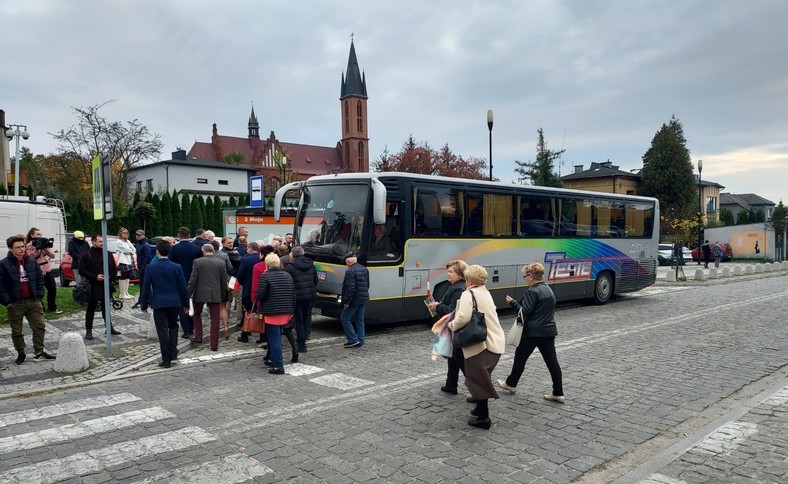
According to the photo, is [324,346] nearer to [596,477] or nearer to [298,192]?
[298,192]

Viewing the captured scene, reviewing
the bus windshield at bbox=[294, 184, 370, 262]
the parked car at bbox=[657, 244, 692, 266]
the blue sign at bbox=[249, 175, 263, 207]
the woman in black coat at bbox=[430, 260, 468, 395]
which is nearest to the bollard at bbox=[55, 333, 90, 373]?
the bus windshield at bbox=[294, 184, 370, 262]

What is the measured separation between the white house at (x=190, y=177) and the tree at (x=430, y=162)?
19.5 m

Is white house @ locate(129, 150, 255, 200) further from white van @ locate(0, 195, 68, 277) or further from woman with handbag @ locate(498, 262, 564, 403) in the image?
woman with handbag @ locate(498, 262, 564, 403)

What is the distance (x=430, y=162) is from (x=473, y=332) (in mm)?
53455

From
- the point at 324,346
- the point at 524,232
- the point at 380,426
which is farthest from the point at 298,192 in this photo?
the point at 380,426

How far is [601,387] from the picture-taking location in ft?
24.1

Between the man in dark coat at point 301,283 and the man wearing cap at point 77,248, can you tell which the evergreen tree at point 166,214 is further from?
the man in dark coat at point 301,283

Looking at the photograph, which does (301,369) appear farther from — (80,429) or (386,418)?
(80,429)

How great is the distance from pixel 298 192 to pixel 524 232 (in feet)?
19.1

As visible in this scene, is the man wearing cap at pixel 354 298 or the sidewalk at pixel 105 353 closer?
the sidewalk at pixel 105 353

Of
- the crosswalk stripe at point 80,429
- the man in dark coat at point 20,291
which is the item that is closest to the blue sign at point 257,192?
the man in dark coat at point 20,291

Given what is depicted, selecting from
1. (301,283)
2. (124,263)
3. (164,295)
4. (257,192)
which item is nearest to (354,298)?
(301,283)

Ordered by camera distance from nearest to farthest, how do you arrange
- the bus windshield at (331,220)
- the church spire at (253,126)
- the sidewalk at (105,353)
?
1. the sidewalk at (105,353)
2. the bus windshield at (331,220)
3. the church spire at (253,126)

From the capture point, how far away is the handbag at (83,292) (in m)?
10.7
